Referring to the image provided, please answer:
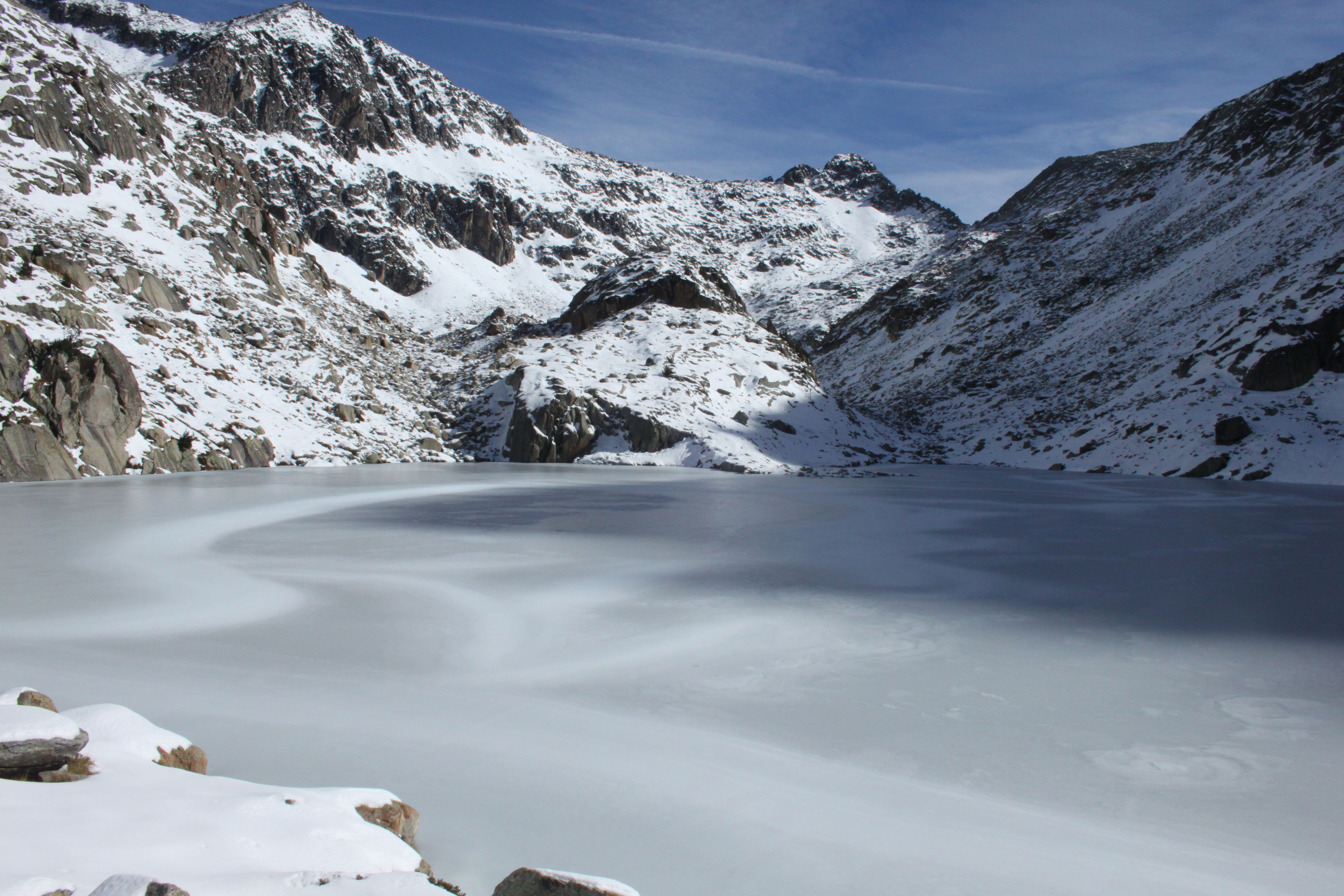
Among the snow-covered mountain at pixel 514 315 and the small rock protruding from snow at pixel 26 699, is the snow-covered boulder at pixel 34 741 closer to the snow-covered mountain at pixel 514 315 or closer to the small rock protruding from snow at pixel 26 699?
the small rock protruding from snow at pixel 26 699

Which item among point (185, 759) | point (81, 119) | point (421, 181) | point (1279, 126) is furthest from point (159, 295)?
point (1279, 126)

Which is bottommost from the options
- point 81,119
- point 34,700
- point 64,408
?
point 34,700

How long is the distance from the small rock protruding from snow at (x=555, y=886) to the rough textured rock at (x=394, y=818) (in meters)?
0.72

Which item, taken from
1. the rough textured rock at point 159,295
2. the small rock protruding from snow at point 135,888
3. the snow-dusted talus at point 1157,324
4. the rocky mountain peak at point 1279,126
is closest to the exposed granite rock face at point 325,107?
the rough textured rock at point 159,295

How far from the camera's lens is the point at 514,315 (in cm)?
4997

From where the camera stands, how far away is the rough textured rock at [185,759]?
9.57 ft

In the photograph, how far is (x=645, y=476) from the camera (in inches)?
864

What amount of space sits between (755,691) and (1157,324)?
38186 mm

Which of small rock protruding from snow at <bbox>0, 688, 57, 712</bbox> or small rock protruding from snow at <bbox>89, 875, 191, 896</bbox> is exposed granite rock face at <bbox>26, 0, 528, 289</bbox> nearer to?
small rock protruding from snow at <bbox>0, 688, 57, 712</bbox>

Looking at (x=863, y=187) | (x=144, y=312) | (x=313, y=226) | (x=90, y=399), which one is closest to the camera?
(x=90, y=399)

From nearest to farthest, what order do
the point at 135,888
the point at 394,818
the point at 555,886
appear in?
the point at 135,888 < the point at 555,886 < the point at 394,818

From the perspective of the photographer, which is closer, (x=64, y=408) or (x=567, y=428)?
(x=64, y=408)

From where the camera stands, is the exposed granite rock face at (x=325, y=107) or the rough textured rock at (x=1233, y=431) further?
the exposed granite rock face at (x=325, y=107)

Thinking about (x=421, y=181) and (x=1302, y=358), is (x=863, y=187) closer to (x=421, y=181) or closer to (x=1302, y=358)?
(x=421, y=181)
